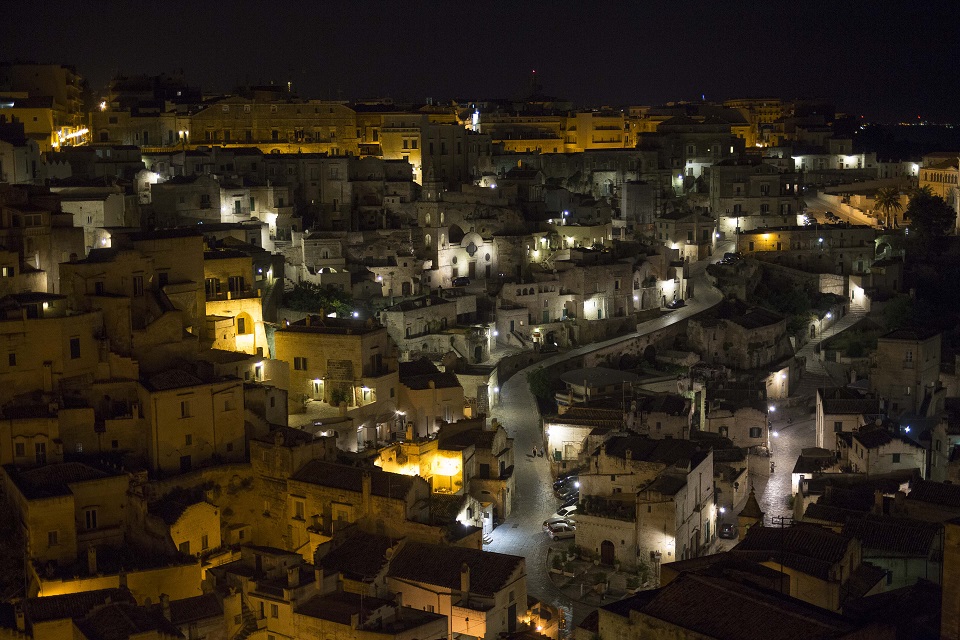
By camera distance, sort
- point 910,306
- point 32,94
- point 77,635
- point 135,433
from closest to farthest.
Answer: point 77,635
point 135,433
point 910,306
point 32,94

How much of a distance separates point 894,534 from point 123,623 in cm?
1338

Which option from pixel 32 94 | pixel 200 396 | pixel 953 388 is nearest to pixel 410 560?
pixel 200 396

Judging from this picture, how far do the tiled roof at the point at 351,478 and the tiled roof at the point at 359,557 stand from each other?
89cm

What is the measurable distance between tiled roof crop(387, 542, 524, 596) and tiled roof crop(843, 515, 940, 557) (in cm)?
605

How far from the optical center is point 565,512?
26.8 meters

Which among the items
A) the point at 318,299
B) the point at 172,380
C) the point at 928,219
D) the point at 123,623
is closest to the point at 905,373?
the point at 928,219

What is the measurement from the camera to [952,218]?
153 feet

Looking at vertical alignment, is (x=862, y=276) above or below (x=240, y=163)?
below

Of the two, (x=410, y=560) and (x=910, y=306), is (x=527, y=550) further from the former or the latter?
(x=910, y=306)

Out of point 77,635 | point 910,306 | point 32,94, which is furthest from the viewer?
point 32,94

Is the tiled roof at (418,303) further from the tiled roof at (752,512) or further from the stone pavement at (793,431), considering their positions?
the tiled roof at (752,512)

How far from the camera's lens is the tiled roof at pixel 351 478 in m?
23.1

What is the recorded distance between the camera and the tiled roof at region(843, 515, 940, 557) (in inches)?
860

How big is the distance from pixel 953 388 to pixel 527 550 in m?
15.5
